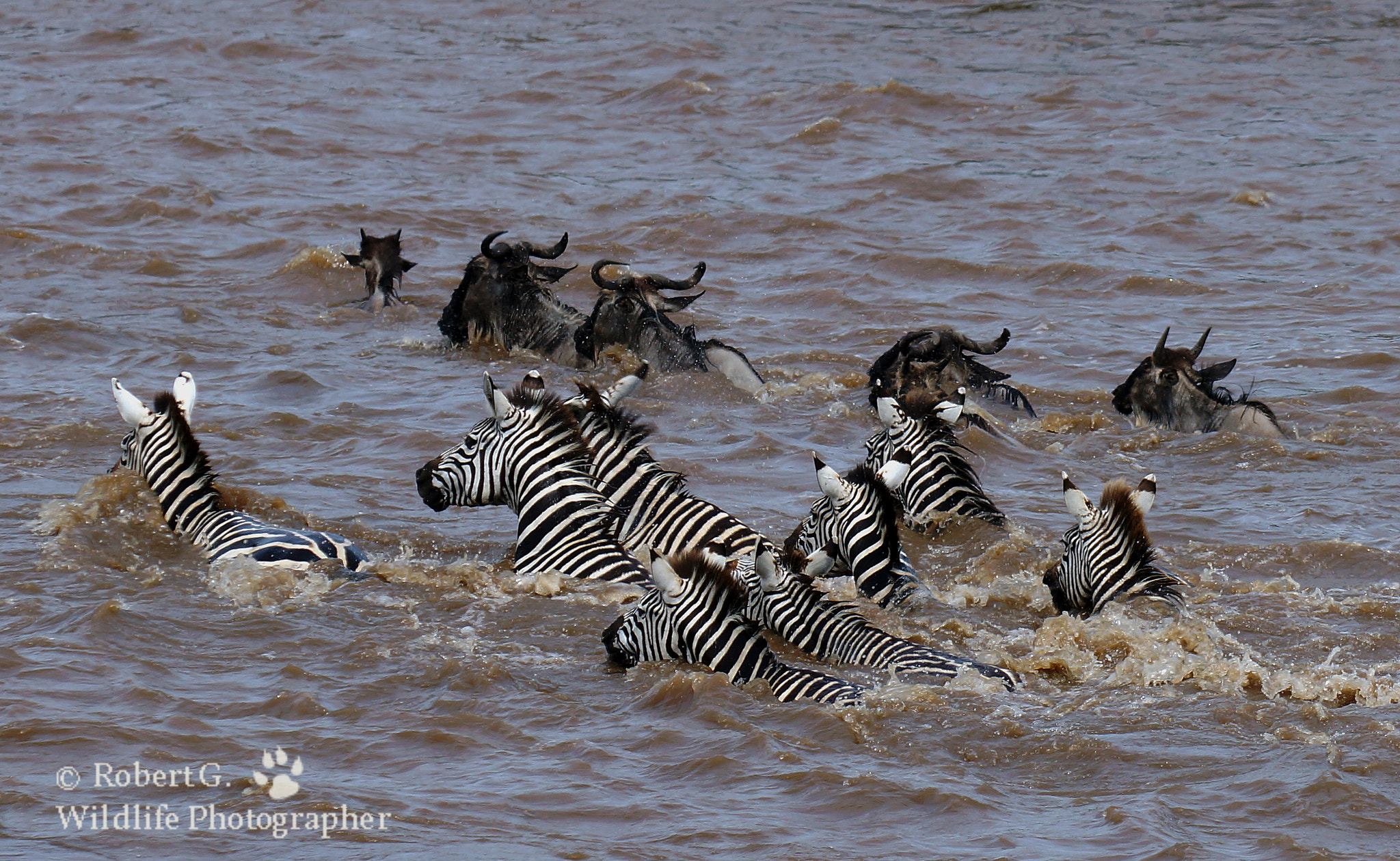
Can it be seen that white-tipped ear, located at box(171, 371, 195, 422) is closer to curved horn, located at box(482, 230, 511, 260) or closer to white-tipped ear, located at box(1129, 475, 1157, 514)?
white-tipped ear, located at box(1129, 475, 1157, 514)

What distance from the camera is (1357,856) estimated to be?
17.0 ft

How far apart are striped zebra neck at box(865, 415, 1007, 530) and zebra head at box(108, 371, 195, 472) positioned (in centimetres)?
348

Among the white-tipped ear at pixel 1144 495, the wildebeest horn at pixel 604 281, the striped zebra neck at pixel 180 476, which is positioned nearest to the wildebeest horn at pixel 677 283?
the wildebeest horn at pixel 604 281

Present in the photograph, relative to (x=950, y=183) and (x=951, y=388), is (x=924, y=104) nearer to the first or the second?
(x=950, y=183)

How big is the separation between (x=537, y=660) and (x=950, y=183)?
12278 mm

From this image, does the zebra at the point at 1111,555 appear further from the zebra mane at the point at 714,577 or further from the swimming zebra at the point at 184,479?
the swimming zebra at the point at 184,479

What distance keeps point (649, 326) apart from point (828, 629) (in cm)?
575

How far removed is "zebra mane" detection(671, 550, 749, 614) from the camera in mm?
6434

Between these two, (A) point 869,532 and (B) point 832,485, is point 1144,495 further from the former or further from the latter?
(B) point 832,485

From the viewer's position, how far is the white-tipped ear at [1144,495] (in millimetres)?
7223

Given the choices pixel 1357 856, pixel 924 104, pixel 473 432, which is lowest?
pixel 1357 856

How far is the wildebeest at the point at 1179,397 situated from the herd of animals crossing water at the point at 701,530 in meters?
2.10

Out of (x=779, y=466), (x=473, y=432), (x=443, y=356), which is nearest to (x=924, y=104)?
(x=443, y=356)

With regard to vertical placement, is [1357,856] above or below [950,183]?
below
